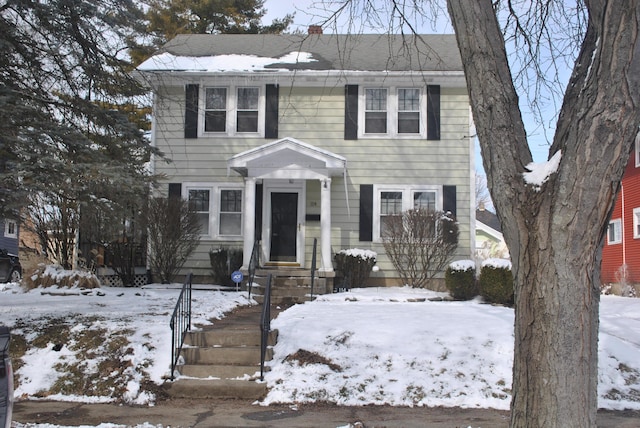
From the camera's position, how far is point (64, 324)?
789cm

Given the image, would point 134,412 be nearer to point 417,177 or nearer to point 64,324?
point 64,324

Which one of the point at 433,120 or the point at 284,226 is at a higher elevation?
the point at 433,120

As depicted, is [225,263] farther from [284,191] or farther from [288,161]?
[288,161]

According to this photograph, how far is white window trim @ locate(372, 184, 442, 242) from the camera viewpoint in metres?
14.6

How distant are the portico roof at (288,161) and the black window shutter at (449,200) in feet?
9.48

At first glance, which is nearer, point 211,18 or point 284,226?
point 284,226

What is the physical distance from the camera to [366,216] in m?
14.7

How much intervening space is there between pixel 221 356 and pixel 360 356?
1.71 metres

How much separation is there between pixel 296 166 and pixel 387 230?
9.14 ft

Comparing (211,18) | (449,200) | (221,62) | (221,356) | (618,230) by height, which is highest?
(211,18)

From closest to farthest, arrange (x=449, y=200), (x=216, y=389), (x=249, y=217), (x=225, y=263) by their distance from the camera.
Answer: (x=216, y=389), (x=249, y=217), (x=225, y=263), (x=449, y=200)

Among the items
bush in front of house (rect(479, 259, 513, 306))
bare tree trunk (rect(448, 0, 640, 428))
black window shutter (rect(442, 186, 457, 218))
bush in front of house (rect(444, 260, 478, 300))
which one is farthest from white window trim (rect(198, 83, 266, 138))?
bare tree trunk (rect(448, 0, 640, 428))

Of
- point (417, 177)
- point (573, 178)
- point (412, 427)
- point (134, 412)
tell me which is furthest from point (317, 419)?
point (417, 177)

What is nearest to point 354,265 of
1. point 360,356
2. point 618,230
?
point 360,356
